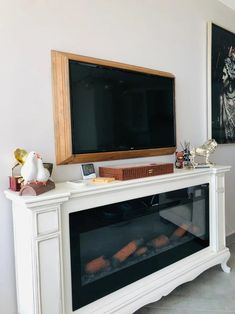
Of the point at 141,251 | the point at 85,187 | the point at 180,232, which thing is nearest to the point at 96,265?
the point at 141,251

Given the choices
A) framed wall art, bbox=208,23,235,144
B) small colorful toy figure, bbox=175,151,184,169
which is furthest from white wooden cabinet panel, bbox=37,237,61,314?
framed wall art, bbox=208,23,235,144

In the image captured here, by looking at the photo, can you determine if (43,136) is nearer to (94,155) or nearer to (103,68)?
(94,155)

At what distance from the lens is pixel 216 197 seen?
2.16m

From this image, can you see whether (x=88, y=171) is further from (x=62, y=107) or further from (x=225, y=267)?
(x=225, y=267)

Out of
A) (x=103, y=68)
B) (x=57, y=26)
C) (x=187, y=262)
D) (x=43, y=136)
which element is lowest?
(x=187, y=262)

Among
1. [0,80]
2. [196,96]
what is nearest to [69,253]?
[0,80]

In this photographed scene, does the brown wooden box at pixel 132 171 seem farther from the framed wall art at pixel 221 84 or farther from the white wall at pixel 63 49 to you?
the framed wall art at pixel 221 84

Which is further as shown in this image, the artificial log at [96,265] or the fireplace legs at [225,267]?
the fireplace legs at [225,267]

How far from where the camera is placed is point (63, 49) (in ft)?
5.19

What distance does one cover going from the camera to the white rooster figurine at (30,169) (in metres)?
1.26

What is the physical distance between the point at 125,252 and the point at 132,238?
97 mm

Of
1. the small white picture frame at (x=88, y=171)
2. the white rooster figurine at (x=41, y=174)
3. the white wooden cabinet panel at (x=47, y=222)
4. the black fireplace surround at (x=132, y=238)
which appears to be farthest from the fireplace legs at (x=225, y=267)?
the white rooster figurine at (x=41, y=174)

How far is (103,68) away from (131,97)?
0.94 ft

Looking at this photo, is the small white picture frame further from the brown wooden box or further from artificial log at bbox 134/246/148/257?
artificial log at bbox 134/246/148/257
